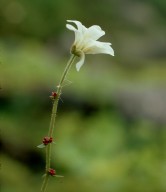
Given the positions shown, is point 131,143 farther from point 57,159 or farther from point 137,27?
point 137,27

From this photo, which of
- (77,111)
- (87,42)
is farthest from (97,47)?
(77,111)

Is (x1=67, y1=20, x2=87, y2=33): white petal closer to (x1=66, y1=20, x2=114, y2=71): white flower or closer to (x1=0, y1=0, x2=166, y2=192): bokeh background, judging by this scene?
(x1=66, y1=20, x2=114, y2=71): white flower

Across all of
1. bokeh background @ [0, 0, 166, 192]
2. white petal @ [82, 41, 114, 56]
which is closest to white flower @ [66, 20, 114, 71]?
white petal @ [82, 41, 114, 56]

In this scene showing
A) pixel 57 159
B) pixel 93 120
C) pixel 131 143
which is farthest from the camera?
pixel 93 120

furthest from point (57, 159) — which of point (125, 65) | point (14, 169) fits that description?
point (125, 65)

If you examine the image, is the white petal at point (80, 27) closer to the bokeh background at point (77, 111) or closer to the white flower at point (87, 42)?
the white flower at point (87, 42)

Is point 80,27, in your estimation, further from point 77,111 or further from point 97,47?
point 77,111
